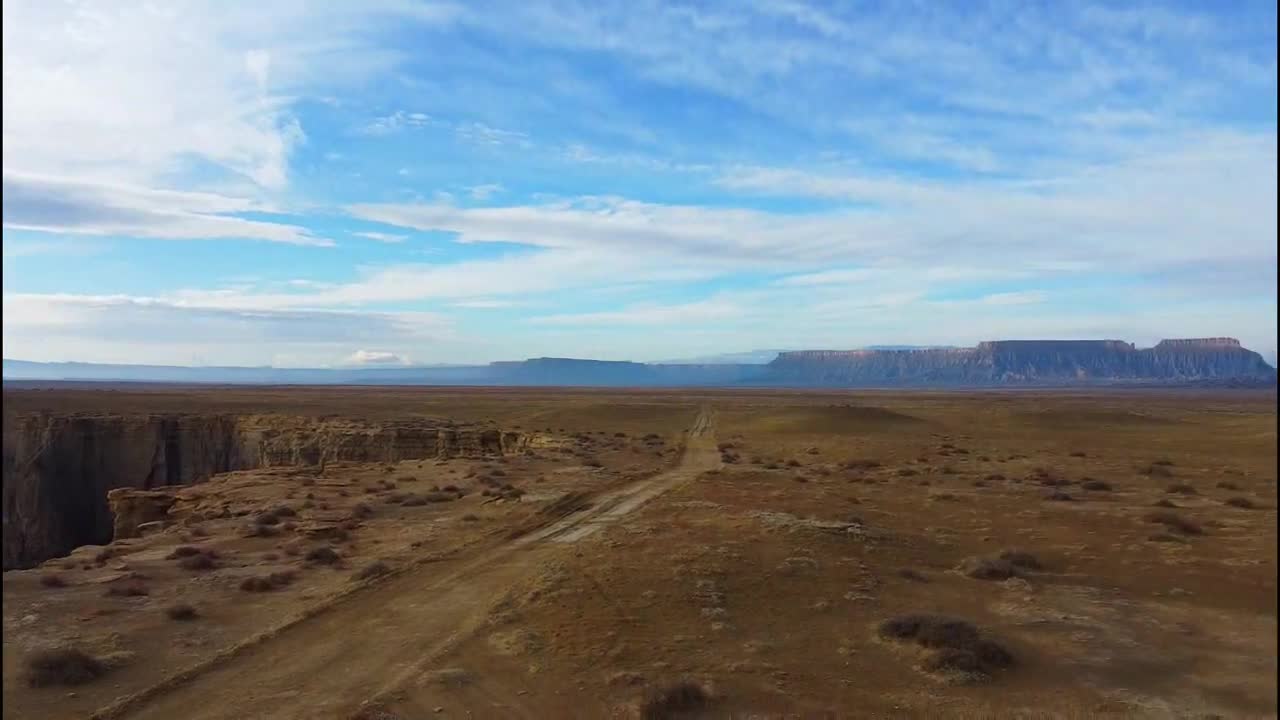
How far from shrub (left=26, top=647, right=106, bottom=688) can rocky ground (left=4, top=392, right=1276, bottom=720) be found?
0.05m

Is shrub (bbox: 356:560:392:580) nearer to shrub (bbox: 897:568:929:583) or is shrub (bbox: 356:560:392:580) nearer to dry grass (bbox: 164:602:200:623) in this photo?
dry grass (bbox: 164:602:200:623)

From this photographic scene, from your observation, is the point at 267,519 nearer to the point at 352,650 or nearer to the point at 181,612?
the point at 181,612

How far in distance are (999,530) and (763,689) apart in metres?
13.2

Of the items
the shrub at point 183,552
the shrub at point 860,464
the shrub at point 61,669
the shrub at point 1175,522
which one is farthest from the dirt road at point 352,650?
the shrub at point 860,464

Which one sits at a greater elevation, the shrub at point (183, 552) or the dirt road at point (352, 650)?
the shrub at point (183, 552)

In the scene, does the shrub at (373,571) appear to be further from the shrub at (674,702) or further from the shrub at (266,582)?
the shrub at (674,702)

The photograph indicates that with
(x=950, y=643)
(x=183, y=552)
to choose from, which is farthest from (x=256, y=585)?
(x=950, y=643)

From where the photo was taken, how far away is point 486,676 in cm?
1095

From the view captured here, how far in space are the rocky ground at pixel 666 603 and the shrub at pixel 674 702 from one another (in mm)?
37

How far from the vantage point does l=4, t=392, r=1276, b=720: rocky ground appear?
1038 cm

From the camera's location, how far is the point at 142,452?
50906 mm

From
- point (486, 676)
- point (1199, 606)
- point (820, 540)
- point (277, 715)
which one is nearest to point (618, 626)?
point (486, 676)

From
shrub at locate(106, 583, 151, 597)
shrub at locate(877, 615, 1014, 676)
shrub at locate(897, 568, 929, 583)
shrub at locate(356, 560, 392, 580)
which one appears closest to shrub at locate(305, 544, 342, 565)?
shrub at locate(356, 560, 392, 580)

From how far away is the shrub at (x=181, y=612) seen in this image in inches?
539
